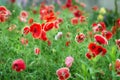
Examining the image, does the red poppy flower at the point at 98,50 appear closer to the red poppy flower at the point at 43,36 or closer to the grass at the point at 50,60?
the grass at the point at 50,60

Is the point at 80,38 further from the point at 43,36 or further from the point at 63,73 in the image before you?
the point at 63,73

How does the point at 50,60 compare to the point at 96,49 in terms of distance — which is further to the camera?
the point at 50,60

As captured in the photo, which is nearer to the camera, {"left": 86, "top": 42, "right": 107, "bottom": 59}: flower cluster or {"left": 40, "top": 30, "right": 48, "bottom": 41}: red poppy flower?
{"left": 86, "top": 42, "right": 107, "bottom": 59}: flower cluster

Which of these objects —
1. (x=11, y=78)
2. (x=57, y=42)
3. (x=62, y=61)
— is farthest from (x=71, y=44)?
(x=11, y=78)

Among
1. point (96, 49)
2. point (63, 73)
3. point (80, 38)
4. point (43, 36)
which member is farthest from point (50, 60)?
point (96, 49)

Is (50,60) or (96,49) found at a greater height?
(96,49)

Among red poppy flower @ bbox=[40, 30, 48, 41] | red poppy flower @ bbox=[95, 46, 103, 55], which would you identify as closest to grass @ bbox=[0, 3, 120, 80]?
red poppy flower @ bbox=[95, 46, 103, 55]

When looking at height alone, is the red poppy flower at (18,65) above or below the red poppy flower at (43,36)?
below

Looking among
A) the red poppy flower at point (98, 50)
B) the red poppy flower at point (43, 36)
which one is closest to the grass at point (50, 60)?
the red poppy flower at point (98, 50)

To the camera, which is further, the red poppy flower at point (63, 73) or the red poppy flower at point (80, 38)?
the red poppy flower at point (80, 38)

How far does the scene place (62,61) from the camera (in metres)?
3.58

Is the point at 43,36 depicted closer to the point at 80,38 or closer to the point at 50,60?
the point at 50,60

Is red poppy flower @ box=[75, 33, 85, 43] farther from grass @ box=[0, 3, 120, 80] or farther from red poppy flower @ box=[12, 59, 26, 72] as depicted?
red poppy flower @ box=[12, 59, 26, 72]

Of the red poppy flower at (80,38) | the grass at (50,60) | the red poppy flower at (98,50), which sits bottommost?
the grass at (50,60)
